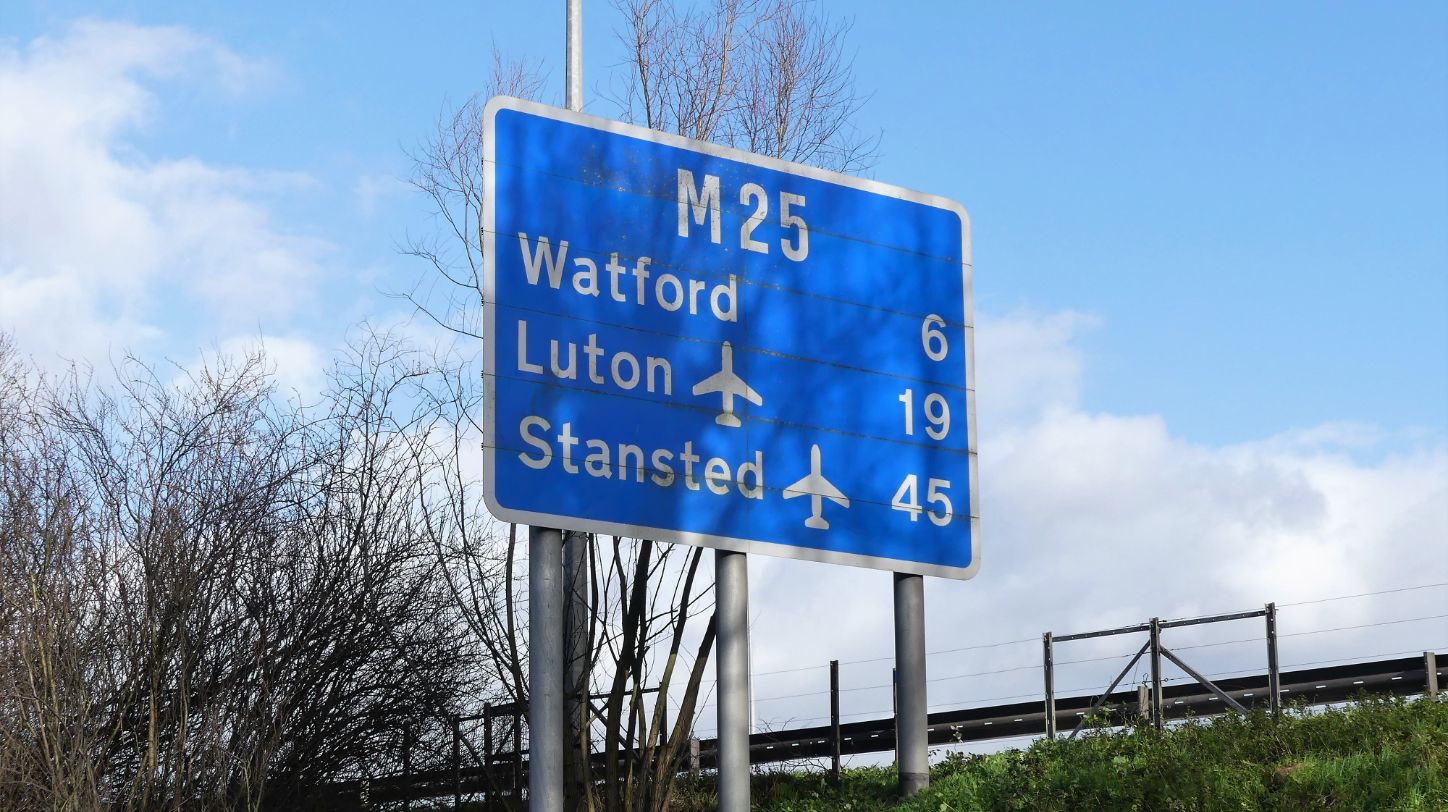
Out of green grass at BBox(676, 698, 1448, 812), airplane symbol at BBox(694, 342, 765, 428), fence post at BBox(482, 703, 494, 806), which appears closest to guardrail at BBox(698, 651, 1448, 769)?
green grass at BBox(676, 698, 1448, 812)

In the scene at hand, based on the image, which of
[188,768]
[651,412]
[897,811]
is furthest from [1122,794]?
[188,768]

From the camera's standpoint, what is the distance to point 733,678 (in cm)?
895

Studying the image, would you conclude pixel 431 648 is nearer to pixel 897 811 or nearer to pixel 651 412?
pixel 897 811

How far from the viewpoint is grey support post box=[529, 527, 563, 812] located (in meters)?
8.12

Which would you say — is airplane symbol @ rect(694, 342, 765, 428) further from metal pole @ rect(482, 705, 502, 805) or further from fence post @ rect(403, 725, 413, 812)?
fence post @ rect(403, 725, 413, 812)

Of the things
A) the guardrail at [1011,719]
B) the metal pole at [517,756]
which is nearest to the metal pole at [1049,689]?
the guardrail at [1011,719]

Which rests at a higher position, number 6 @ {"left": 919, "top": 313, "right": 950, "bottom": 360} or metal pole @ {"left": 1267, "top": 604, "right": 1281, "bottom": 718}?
number 6 @ {"left": 919, "top": 313, "right": 950, "bottom": 360}

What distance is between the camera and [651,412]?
8.75 m

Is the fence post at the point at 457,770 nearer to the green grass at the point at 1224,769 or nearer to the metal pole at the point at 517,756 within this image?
the metal pole at the point at 517,756

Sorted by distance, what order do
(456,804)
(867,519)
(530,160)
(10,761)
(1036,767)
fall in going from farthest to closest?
(456,804) → (10,761) → (1036,767) → (867,519) → (530,160)

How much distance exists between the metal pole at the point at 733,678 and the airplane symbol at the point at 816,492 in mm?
449

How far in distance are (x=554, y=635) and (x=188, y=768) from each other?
858cm

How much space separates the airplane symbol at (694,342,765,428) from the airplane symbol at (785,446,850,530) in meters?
0.46

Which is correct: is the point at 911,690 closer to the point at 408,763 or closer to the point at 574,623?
the point at 574,623
